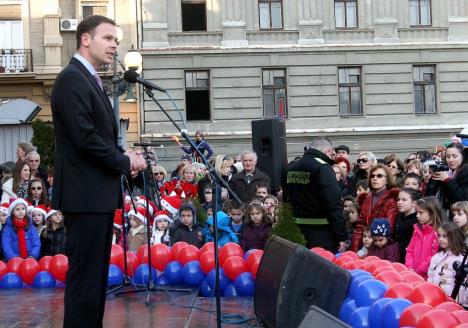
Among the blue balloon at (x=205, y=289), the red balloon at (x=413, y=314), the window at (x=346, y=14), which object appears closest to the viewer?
the red balloon at (x=413, y=314)

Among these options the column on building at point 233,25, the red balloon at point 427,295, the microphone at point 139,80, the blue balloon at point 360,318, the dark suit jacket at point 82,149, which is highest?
the column on building at point 233,25

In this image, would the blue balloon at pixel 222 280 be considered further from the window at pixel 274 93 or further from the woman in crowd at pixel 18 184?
the window at pixel 274 93

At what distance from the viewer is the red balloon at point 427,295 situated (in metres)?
5.95

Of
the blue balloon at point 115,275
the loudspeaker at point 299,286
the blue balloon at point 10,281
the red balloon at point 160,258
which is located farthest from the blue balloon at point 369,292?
the blue balloon at point 10,281

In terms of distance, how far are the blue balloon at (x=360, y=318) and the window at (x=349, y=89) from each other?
76.3 ft

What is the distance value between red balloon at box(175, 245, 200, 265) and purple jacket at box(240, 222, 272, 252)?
2.85 ft

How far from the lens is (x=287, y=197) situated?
9734 millimetres

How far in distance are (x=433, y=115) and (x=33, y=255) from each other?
21.2 m

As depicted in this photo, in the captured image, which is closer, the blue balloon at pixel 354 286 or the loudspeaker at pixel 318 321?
the loudspeaker at pixel 318 321

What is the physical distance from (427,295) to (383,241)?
2.92 meters

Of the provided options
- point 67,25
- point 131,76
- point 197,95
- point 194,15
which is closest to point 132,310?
point 131,76

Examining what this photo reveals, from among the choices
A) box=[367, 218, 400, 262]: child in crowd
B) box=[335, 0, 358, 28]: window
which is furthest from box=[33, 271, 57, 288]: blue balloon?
box=[335, 0, 358, 28]: window

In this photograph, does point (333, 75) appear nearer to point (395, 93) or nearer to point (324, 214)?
point (395, 93)

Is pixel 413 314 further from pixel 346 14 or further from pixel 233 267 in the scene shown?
pixel 346 14
